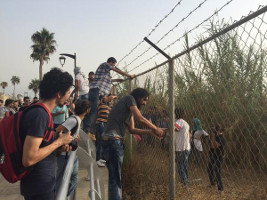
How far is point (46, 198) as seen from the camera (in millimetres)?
Answer: 1965

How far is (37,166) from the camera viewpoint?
1944 mm

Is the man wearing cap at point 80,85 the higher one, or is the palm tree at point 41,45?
the palm tree at point 41,45

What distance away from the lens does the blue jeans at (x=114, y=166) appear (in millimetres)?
3314

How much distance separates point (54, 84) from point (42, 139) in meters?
0.47

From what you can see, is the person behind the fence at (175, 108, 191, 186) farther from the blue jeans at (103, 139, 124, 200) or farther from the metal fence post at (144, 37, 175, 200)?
the blue jeans at (103, 139, 124, 200)

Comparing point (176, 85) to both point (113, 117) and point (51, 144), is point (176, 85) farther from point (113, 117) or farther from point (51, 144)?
point (51, 144)

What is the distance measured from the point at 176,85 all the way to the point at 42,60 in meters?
44.1

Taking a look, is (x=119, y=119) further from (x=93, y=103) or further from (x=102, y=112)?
(x=93, y=103)

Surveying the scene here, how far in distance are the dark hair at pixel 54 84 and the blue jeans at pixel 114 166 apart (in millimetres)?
1420

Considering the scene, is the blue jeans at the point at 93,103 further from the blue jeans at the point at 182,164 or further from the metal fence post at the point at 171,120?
the metal fence post at the point at 171,120

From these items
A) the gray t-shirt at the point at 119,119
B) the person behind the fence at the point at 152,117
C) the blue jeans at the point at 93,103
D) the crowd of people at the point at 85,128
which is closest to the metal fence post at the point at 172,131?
the crowd of people at the point at 85,128

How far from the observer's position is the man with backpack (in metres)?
1.75

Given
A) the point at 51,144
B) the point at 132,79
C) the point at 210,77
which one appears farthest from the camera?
the point at 132,79

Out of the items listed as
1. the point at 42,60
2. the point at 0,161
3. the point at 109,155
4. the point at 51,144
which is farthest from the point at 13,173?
the point at 42,60
